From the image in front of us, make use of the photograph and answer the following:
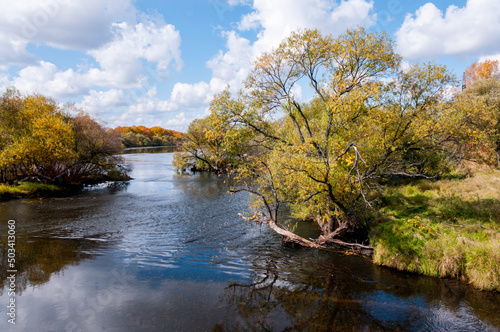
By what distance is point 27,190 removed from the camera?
26.9 m

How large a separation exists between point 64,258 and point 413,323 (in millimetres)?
14711

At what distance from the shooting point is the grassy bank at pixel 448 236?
10.1 m

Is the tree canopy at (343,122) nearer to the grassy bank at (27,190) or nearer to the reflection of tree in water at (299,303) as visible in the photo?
the reflection of tree in water at (299,303)

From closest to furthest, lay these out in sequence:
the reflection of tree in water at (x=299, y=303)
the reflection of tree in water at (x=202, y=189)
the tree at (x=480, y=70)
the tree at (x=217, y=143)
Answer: the reflection of tree in water at (x=299, y=303) → the tree at (x=217, y=143) → the reflection of tree in water at (x=202, y=189) → the tree at (x=480, y=70)

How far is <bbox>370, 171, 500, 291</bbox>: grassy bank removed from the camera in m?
10.1

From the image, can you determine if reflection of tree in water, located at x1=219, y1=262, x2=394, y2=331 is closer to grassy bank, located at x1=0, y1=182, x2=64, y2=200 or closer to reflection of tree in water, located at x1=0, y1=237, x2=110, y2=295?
reflection of tree in water, located at x1=0, y1=237, x2=110, y2=295

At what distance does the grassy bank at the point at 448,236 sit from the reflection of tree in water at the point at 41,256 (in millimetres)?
14216

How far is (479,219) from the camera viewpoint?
1320 centimetres

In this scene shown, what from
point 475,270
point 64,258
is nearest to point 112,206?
point 64,258

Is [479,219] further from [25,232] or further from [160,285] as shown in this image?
[25,232]

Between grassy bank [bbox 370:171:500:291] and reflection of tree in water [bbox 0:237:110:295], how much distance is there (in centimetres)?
1422

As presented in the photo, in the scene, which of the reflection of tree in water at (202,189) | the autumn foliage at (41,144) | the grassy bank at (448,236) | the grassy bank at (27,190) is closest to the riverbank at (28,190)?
the grassy bank at (27,190)

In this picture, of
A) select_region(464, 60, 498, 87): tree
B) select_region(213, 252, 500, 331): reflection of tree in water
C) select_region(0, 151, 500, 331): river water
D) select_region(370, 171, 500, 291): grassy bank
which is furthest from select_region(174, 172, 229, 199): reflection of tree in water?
select_region(464, 60, 498, 87): tree

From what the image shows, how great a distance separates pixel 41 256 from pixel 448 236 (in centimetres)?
1847
